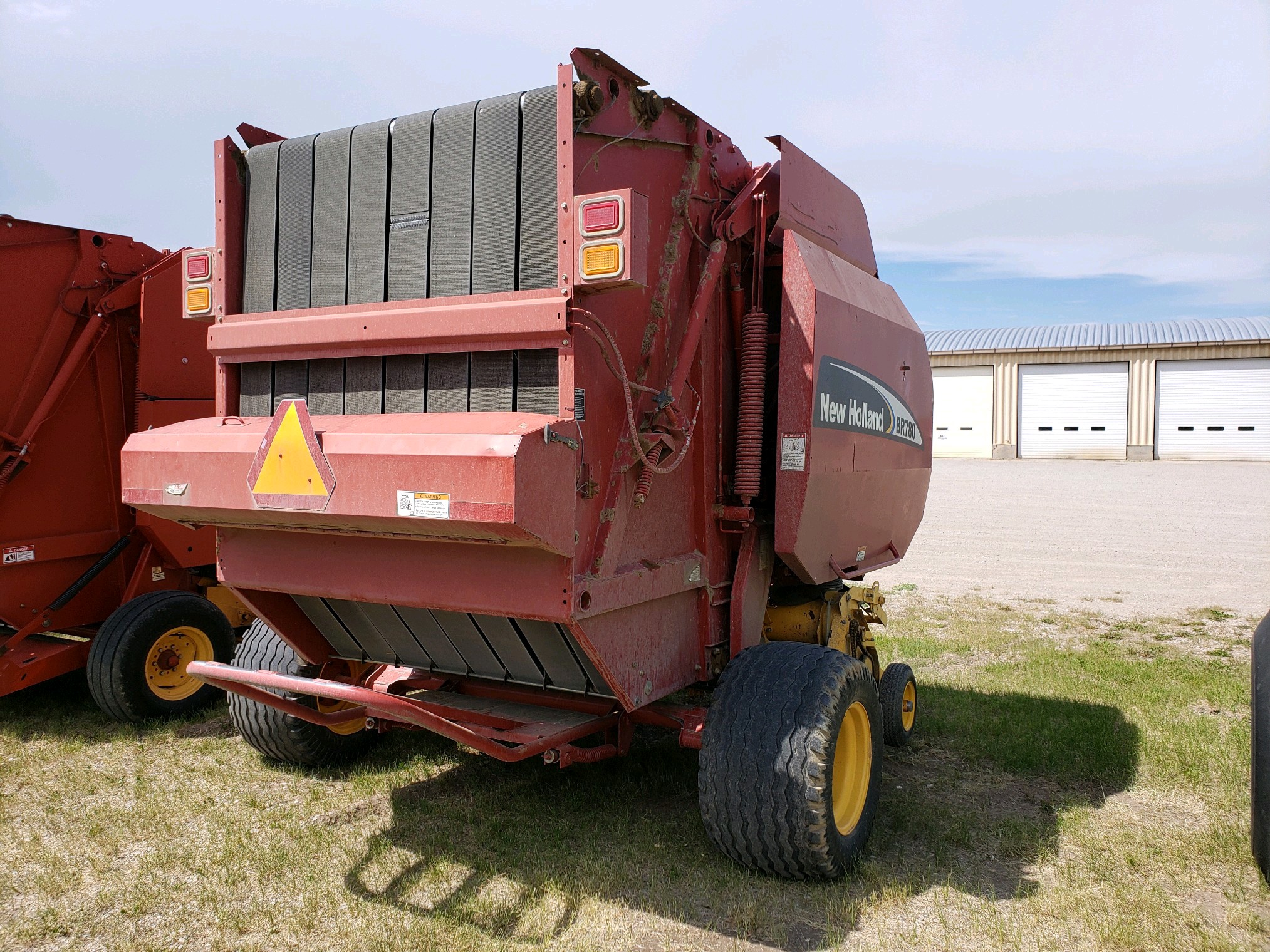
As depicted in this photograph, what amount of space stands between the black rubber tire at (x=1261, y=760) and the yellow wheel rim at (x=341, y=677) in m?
3.44

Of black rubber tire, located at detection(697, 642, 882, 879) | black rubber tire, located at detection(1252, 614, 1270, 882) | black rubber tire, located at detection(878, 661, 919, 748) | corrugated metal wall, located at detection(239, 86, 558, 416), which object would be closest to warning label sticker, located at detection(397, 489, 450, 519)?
corrugated metal wall, located at detection(239, 86, 558, 416)

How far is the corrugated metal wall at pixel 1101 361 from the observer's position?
31297 millimetres

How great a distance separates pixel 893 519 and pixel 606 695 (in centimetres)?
221

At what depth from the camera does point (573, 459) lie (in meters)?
3.06

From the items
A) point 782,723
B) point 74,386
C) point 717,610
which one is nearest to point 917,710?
point 717,610

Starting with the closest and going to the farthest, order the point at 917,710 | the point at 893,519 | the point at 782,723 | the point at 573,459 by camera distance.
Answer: the point at 573,459
the point at 782,723
the point at 893,519
the point at 917,710

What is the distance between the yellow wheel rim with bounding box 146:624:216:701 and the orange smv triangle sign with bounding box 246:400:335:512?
10.3 ft

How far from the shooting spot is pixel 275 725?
4.62 meters

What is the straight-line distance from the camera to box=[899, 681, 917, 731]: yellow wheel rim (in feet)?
17.6

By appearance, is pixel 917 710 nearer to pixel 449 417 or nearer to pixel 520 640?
pixel 520 640

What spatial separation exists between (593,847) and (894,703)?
6.56 ft

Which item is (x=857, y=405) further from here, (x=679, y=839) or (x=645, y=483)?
(x=679, y=839)

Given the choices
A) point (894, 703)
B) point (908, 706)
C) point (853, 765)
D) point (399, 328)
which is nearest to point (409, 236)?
point (399, 328)

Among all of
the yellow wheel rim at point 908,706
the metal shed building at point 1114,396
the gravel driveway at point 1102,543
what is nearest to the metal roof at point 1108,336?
the metal shed building at point 1114,396
